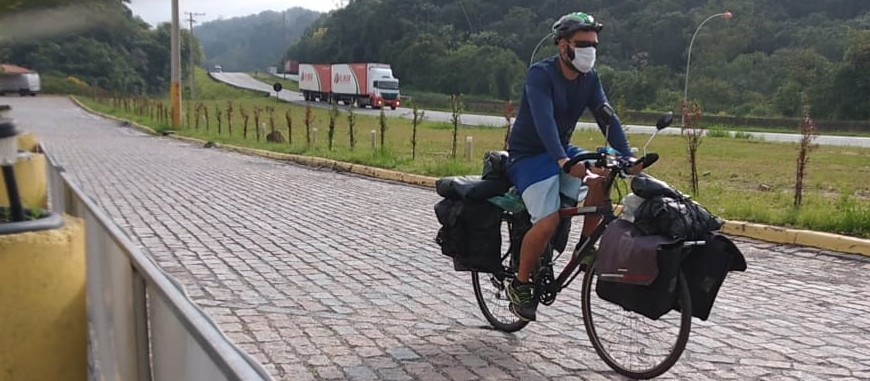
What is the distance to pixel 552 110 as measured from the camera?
4254 millimetres

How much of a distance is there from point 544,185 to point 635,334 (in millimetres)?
886

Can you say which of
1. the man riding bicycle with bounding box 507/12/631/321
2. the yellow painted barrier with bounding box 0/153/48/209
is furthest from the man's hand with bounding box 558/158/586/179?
the yellow painted barrier with bounding box 0/153/48/209

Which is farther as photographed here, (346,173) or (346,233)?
(346,173)

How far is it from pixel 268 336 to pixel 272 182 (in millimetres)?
8960

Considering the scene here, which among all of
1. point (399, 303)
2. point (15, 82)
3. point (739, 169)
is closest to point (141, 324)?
point (15, 82)

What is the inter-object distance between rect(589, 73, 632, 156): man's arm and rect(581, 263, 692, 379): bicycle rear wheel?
672 millimetres

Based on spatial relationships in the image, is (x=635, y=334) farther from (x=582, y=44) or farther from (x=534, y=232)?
(x=582, y=44)

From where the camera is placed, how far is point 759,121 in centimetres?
4316

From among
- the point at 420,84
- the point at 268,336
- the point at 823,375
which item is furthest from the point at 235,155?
the point at 420,84

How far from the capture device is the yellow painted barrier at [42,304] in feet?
10.4

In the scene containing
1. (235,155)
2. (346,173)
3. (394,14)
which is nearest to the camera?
(346,173)

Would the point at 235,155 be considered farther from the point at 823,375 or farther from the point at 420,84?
the point at 420,84

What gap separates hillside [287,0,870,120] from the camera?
50.9m

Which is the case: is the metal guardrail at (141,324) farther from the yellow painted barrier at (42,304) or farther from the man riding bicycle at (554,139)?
the man riding bicycle at (554,139)
